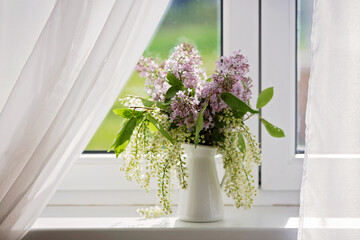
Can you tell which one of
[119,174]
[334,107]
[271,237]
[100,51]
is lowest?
[271,237]

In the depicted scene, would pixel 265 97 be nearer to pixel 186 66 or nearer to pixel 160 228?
pixel 186 66

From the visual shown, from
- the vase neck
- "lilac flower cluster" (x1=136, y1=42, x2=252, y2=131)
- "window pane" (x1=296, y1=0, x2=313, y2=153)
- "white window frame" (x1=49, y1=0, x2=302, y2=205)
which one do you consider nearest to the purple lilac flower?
"lilac flower cluster" (x1=136, y1=42, x2=252, y2=131)

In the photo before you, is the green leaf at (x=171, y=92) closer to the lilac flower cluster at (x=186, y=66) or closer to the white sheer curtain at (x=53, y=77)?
the lilac flower cluster at (x=186, y=66)

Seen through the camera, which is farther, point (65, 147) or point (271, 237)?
point (271, 237)

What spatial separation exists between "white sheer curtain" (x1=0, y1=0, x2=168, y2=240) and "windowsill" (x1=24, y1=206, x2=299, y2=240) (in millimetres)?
172

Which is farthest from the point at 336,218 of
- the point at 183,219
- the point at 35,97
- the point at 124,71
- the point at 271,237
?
the point at 35,97

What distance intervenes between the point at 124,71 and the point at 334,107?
434mm

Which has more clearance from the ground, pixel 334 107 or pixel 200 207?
pixel 334 107

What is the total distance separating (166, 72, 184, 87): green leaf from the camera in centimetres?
114

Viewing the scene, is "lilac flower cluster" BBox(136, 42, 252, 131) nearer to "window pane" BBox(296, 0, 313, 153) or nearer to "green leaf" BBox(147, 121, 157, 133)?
"green leaf" BBox(147, 121, 157, 133)

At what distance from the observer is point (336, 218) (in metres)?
0.93

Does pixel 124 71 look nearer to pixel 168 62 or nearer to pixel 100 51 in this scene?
pixel 100 51

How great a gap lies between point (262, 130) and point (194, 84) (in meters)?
0.32

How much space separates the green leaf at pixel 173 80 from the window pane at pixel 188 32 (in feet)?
0.97
